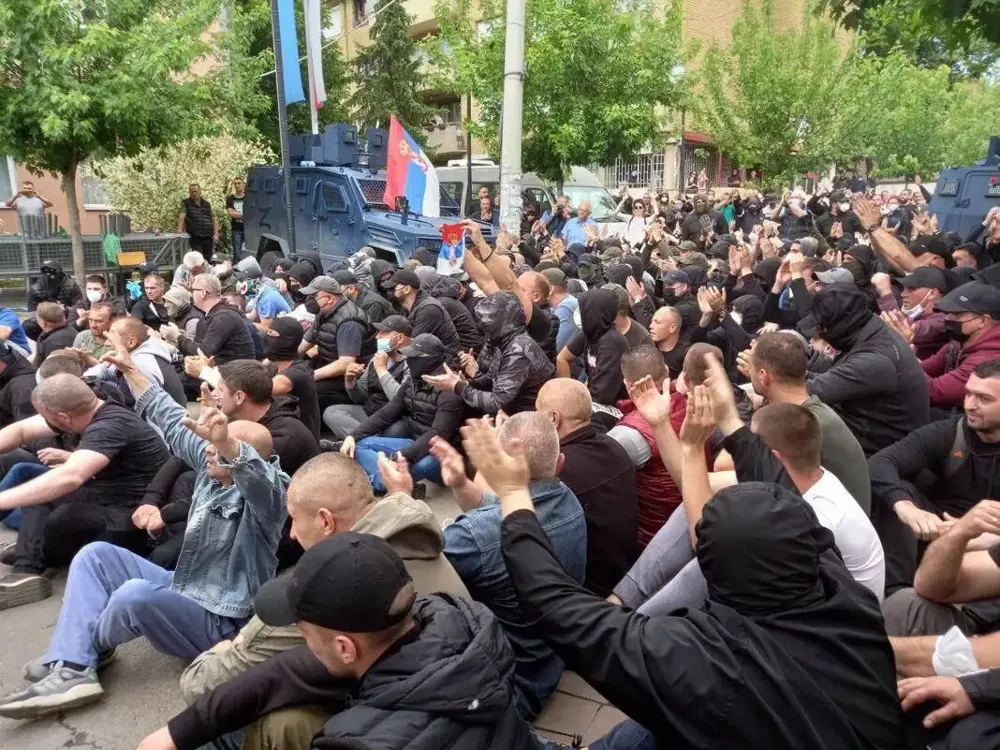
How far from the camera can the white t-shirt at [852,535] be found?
2900mm

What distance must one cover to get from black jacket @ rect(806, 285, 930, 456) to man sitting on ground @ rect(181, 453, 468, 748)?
8.34 ft

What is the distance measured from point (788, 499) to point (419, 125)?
2800 centimetres

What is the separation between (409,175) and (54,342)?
5.23 meters

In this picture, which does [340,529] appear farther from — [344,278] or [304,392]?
[344,278]

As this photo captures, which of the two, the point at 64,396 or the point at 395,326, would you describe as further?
the point at 395,326

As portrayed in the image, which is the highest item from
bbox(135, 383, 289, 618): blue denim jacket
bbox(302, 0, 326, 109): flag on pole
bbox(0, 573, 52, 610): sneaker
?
bbox(302, 0, 326, 109): flag on pole

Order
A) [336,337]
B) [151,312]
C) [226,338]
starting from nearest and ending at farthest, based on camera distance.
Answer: [226,338], [336,337], [151,312]

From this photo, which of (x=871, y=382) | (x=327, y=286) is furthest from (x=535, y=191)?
(x=871, y=382)

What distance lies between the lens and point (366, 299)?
24.9 feet

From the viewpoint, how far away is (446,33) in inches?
766

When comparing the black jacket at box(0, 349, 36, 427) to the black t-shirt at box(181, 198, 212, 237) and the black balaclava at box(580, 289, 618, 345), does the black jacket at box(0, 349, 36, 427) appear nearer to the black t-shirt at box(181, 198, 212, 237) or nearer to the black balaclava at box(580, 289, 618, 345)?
the black balaclava at box(580, 289, 618, 345)

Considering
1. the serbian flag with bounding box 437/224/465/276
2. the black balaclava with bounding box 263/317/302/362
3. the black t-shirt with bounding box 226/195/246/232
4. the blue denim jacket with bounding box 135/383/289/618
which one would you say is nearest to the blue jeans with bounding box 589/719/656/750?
the blue denim jacket with bounding box 135/383/289/618

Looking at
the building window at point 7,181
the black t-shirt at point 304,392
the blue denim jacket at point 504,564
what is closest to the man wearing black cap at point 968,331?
the blue denim jacket at point 504,564

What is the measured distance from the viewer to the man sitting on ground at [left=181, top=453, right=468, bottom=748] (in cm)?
267
